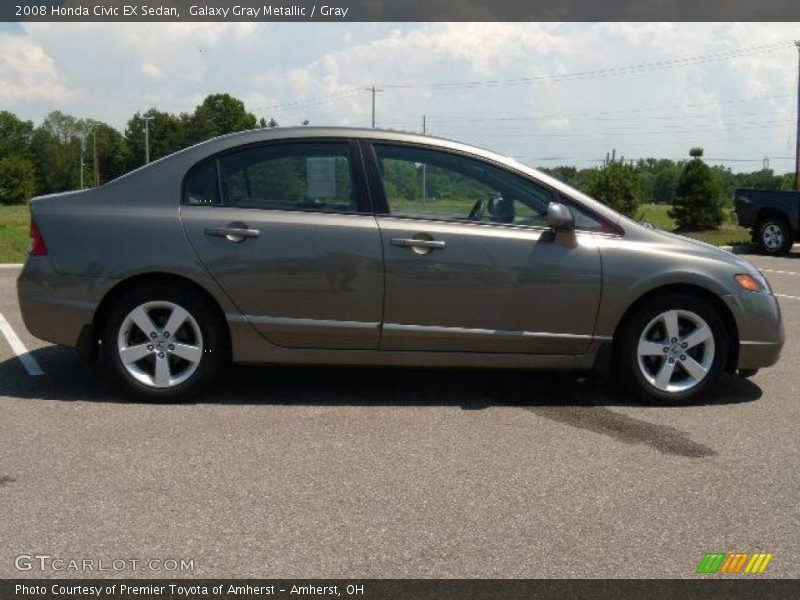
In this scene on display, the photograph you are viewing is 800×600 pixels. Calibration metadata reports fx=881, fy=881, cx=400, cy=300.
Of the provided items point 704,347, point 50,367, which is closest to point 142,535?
point 50,367

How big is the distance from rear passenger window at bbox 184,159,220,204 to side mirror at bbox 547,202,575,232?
198 centimetres

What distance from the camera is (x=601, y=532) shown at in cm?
347

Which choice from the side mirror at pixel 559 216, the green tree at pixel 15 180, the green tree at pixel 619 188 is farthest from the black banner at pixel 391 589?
the green tree at pixel 15 180

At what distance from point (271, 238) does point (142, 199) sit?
0.83 m

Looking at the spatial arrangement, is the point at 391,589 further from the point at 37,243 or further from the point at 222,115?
the point at 222,115

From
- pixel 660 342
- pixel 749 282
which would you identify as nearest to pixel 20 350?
pixel 660 342

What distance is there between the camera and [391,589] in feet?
9.77

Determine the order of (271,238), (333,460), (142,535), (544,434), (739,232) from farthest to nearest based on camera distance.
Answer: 1. (739,232)
2. (271,238)
3. (544,434)
4. (333,460)
5. (142,535)

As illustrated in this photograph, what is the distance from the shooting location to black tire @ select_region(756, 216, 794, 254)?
18359 millimetres

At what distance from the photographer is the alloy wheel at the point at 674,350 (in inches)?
212

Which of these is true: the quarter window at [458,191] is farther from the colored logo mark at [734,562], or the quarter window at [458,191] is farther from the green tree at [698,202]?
the green tree at [698,202]

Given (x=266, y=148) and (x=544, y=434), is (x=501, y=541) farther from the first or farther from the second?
(x=266, y=148)

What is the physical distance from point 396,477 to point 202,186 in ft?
7.51

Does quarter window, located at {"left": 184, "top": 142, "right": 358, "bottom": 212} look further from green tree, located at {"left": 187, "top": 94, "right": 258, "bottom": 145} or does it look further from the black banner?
green tree, located at {"left": 187, "top": 94, "right": 258, "bottom": 145}
